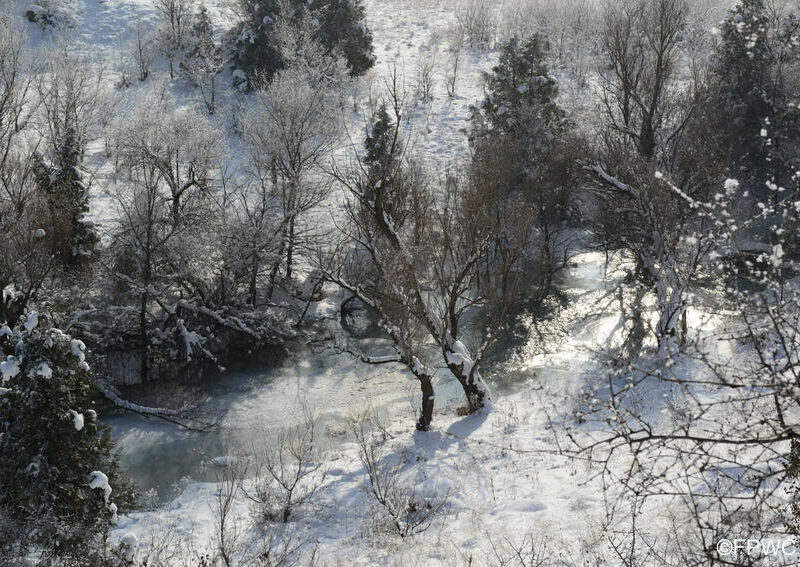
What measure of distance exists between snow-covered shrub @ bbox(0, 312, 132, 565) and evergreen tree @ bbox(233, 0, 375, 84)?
92.9 ft

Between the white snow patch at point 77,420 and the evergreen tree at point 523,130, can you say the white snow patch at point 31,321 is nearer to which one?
the white snow patch at point 77,420

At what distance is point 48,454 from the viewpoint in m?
11.0

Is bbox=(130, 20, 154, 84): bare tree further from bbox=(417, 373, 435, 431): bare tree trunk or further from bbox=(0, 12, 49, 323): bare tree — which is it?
bbox=(417, 373, 435, 431): bare tree trunk

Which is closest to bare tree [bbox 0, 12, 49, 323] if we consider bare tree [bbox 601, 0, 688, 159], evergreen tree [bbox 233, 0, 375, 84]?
evergreen tree [bbox 233, 0, 375, 84]

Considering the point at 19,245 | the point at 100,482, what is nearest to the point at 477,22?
the point at 19,245

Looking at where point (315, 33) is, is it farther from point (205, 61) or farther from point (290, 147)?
point (290, 147)

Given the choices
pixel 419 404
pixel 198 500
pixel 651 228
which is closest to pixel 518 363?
pixel 419 404

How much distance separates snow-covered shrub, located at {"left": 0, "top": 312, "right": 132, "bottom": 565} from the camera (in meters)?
10.5

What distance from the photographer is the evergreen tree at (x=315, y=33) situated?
1515 inches

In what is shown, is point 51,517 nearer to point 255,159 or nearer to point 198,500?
point 198,500

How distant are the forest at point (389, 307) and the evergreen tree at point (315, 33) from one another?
0.59 ft

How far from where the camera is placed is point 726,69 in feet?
112

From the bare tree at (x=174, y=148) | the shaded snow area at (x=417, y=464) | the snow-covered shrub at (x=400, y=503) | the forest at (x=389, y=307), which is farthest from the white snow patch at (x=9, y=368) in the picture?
the bare tree at (x=174, y=148)

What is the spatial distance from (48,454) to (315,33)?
3448 centimetres
